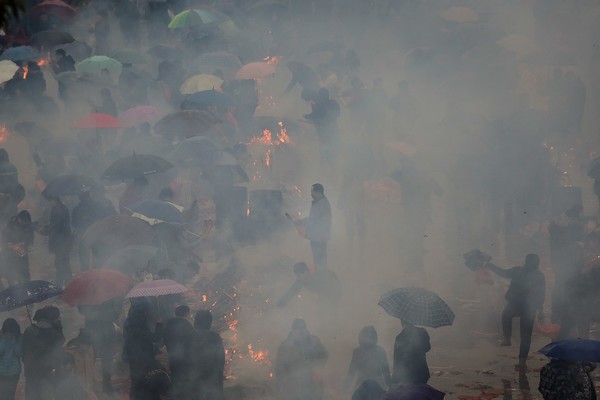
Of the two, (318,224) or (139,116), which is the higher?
(139,116)

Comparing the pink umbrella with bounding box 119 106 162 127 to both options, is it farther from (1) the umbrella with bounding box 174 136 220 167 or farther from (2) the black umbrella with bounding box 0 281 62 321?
(2) the black umbrella with bounding box 0 281 62 321

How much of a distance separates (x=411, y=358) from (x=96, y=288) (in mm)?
4165

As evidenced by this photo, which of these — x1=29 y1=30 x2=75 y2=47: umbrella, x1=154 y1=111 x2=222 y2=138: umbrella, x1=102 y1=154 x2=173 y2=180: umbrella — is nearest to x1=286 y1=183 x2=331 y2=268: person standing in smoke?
x1=102 y1=154 x2=173 y2=180: umbrella

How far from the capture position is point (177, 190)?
1559cm

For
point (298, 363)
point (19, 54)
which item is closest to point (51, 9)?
point (19, 54)

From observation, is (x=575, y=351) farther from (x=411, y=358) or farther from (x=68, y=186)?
(x=68, y=186)

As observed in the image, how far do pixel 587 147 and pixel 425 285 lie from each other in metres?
8.44

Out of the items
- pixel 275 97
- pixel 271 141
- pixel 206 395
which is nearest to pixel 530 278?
pixel 206 395

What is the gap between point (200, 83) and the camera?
1838 cm

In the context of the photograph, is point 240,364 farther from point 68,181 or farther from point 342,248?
point 342,248

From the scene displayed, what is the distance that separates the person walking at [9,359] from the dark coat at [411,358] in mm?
4628

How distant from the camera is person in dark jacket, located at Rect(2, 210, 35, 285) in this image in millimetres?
13438

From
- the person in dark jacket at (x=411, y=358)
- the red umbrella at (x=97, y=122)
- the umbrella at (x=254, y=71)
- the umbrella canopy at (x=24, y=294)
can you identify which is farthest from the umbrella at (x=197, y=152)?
the person in dark jacket at (x=411, y=358)

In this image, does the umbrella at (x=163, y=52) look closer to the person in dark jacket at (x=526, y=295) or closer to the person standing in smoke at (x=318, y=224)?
the person standing in smoke at (x=318, y=224)
